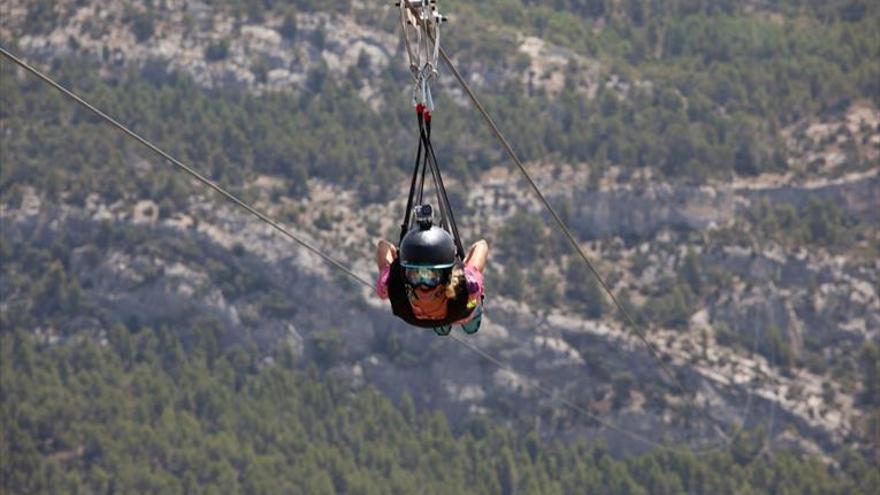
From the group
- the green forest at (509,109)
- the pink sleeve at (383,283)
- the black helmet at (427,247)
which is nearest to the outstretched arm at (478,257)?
the pink sleeve at (383,283)

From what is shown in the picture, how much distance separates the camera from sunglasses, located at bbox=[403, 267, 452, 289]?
3362 centimetres

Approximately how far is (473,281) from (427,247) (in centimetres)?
115

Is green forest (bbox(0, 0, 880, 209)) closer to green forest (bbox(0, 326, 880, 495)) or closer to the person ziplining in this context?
green forest (bbox(0, 326, 880, 495))

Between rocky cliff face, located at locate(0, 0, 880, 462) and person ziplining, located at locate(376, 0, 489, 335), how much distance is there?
299 ft

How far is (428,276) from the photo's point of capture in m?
33.6

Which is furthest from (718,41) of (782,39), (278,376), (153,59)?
(278,376)

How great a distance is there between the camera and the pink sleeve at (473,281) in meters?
34.3

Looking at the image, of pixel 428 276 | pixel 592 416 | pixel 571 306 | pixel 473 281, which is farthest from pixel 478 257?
pixel 571 306

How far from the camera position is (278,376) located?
133250mm

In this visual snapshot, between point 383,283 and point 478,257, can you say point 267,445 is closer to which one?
point 478,257

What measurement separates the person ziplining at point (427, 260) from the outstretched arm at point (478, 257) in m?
0.02

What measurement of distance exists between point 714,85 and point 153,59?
91.4ft

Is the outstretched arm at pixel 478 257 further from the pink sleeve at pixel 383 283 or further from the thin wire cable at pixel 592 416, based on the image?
the thin wire cable at pixel 592 416

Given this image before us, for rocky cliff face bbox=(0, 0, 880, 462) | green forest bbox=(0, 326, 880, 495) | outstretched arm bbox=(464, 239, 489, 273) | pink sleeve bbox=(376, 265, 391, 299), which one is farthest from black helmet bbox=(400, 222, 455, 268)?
rocky cliff face bbox=(0, 0, 880, 462)
